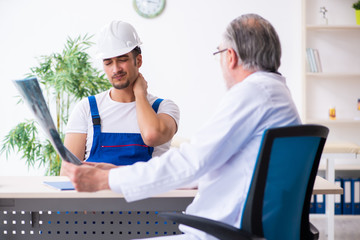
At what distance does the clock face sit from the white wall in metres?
0.06

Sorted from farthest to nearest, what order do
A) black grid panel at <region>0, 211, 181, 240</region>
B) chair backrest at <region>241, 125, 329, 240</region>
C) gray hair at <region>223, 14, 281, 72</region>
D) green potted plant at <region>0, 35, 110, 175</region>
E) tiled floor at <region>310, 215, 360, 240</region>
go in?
green potted plant at <region>0, 35, 110, 175</region> < tiled floor at <region>310, 215, 360, 240</region> < black grid panel at <region>0, 211, 181, 240</region> < gray hair at <region>223, 14, 281, 72</region> < chair backrest at <region>241, 125, 329, 240</region>

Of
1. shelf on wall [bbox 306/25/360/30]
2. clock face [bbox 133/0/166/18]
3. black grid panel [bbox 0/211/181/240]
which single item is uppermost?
clock face [bbox 133/0/166/18]

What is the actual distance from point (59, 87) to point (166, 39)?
1.32 m

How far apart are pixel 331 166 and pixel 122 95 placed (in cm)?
216

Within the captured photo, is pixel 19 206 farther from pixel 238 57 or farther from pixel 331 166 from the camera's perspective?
pixel 331 166

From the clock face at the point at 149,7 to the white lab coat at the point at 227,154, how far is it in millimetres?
3823

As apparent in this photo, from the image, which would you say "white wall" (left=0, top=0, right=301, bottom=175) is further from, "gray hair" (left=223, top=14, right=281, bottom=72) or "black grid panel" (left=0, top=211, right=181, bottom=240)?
"gray hair" (left=223, top=14, right=281, bottom=72)

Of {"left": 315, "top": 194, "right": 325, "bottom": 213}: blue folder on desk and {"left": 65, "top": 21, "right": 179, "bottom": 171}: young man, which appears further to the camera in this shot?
{"left": 315, "top": 194, "right": 325, "bottom": 213}: blue folder on desk

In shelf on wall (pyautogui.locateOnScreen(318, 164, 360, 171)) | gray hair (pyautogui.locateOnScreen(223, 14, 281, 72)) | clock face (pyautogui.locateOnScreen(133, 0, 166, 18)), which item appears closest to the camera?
gray hair (pyautogui.locateOnScreen(223, 14, 281, 72))

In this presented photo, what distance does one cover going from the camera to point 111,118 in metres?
2.52

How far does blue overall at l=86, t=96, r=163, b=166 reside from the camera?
2.43 metres

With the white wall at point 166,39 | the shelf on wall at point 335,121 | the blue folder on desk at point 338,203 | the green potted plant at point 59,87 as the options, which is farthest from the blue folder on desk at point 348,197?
the green potted plant at point 59,87

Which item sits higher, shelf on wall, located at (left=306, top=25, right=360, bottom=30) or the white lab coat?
shelf on wall, located at (left=306, top=25, right=360, bottom=30)

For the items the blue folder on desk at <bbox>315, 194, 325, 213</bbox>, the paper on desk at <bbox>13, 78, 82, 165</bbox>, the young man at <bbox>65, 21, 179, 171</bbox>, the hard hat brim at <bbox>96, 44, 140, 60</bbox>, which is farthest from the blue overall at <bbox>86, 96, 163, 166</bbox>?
the blue folder on desk at <bbox>315, 194, 325, 213</bbox>
